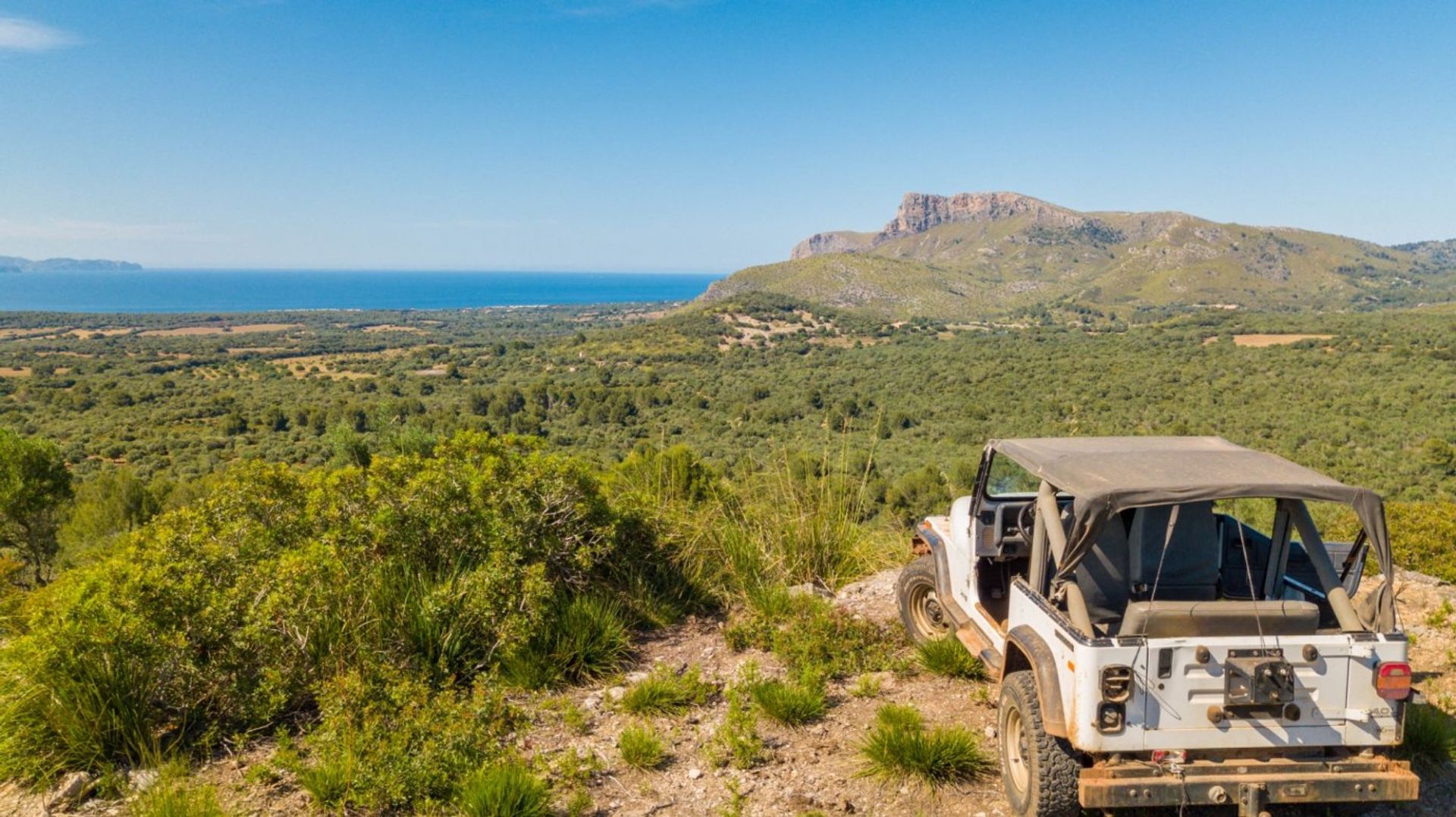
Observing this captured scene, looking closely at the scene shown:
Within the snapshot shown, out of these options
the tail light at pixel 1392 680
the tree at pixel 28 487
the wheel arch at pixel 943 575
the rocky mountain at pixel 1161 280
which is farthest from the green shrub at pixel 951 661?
the rocky mountain at pixel 1161 280

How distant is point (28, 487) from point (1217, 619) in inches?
1081

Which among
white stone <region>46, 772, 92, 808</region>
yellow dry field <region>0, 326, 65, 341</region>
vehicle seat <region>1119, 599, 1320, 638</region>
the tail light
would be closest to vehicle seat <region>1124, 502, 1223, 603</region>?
vehicle seat <region>1119, 599, 1320, 638</region>

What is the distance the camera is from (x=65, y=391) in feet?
226

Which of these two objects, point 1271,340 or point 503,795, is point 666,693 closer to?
point 503,795

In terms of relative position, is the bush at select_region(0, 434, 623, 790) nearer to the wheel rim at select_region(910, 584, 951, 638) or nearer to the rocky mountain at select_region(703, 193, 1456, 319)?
the wheel rim at select_region(910, 584, 951, 638)

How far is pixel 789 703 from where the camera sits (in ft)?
14.3

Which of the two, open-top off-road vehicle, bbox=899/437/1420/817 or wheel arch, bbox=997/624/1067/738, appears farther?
wheel arch, bbox=997/624/1067/738

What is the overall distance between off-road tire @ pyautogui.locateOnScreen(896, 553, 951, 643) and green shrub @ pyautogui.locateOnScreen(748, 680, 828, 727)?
4.25 ft

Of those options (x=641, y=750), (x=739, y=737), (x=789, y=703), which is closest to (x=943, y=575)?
(x=789, y=703)

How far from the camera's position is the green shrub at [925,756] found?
3762mm

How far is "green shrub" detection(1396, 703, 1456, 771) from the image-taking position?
12.6 feet

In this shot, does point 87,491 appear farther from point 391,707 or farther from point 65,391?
point 65,391

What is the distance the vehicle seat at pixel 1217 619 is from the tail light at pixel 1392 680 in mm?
255

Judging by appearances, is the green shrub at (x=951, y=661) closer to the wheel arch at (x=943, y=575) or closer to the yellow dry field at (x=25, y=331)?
the wheel arch at (x=943, y=575)
